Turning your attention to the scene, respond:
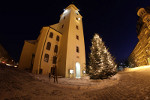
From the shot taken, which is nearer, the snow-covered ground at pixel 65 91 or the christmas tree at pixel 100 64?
the snow-covered ground at pixel 65 91

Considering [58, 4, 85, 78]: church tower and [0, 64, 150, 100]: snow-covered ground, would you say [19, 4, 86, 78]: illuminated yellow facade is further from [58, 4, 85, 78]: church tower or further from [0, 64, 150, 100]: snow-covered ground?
[0, 64, 150, 100]: snow-covered ground

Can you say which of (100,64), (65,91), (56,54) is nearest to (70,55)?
(56,54)

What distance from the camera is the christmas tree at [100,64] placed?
29.8 ft

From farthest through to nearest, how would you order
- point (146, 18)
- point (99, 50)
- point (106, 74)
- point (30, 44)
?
point (146, 18) < point (30, 44) < point (99, 50) < point (106, 74)

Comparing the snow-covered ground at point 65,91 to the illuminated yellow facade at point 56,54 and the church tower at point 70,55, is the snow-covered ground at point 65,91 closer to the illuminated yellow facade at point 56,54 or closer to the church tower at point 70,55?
the illuminated yellow facade at point 56,54

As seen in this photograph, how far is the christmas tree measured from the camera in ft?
29.8

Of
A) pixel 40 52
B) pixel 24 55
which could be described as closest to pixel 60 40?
pixel 40 52

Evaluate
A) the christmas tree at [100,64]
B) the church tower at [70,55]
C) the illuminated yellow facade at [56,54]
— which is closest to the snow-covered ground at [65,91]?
the christmas tree at [100,64]

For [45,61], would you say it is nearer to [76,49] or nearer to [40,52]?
[40,52]

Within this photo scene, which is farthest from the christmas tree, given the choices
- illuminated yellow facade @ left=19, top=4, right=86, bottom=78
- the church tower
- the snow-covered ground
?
illuminated yellow facade @ left=19, top=4, right=86, bottom=78

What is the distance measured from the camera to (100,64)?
9.37 metres

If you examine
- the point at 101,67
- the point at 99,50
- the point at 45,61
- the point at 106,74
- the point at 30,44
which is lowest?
the point at 106,74

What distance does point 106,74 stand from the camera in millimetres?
9086

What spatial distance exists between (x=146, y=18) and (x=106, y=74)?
34.8m
